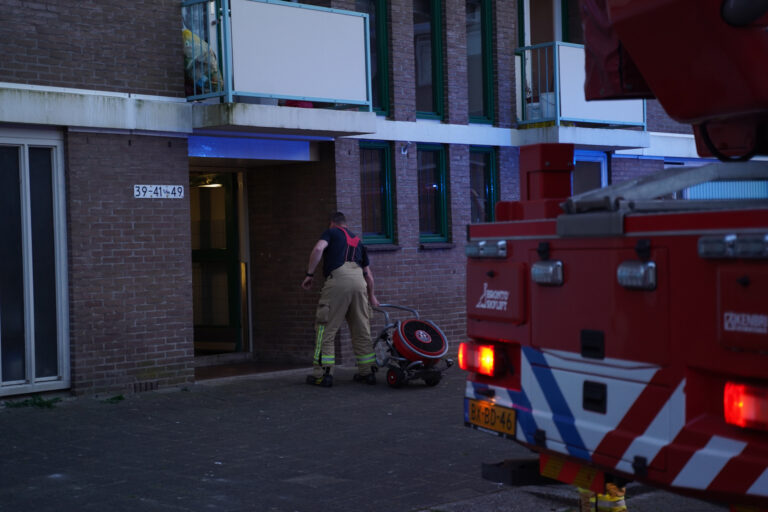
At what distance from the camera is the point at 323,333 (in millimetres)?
12203

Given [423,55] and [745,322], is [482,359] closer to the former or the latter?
[745,322]

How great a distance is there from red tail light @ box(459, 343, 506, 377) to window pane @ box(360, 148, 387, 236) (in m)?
9.14

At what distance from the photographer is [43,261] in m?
11.5

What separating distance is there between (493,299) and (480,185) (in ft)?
36.6

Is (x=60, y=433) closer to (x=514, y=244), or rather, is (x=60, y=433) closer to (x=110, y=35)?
(x=110, y=35)

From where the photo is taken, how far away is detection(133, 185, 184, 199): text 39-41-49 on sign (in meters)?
12.0

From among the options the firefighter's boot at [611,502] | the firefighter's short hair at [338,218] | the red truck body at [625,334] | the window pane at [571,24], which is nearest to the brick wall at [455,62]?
the window pane at [571,24]

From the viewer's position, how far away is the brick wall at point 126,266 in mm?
11516

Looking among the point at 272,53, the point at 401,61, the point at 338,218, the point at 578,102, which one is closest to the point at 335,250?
the point at 338,218

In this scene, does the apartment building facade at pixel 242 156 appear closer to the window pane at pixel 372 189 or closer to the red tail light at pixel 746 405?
the window pane at pixel 372 189

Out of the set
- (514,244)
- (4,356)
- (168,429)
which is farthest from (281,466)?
(4,356)

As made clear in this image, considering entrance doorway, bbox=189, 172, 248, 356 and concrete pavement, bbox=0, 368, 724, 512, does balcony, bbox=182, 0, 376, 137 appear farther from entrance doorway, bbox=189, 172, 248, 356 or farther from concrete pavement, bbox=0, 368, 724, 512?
concrete pavement, bbox=0, 368, 724, 512

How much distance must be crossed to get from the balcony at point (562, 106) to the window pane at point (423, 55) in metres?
1.72

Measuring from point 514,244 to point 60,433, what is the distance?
230 inches
